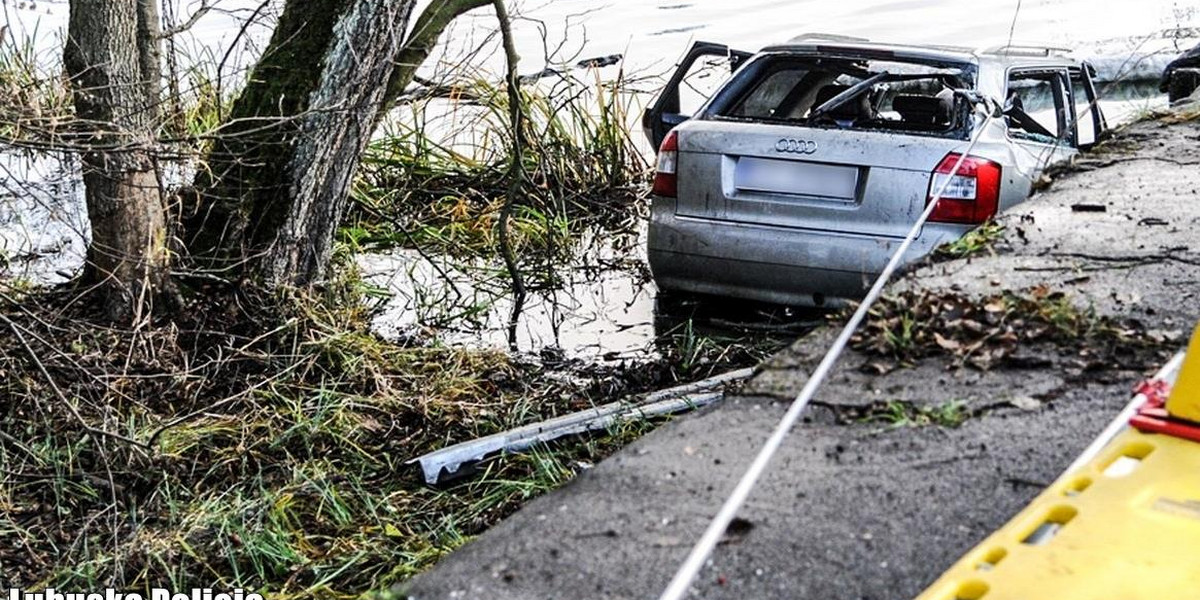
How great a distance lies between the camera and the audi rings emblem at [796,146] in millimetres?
6625

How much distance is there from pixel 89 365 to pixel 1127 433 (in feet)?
13.5

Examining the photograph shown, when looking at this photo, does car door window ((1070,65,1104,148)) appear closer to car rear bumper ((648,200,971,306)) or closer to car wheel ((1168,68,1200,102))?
car wheel ((1168,68,1200,102))

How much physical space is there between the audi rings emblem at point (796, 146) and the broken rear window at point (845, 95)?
17 centimetres

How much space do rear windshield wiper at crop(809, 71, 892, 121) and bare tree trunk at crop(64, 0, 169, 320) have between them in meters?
3.11

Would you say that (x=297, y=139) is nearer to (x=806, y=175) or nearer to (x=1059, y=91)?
(x=806, y=175)

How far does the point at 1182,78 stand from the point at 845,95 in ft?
12.2

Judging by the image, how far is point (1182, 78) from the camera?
368 inches

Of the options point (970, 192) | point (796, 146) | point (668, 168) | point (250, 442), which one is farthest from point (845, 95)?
point (250, 442)

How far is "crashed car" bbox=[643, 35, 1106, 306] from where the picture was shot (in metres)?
6.48

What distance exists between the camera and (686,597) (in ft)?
9.45

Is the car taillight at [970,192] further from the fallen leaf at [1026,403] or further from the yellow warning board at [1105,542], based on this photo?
the yellow warning board at [1105,542]

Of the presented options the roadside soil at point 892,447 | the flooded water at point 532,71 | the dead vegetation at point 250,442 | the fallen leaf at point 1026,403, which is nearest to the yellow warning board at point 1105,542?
the roadside soil at point 892,447

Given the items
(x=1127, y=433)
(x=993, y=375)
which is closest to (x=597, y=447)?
(x=993, y=375)

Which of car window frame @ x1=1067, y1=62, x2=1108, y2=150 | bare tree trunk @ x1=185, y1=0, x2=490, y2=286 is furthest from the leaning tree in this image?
car window frame @ x1=1067, y1=62, x2=1108, y2=150
